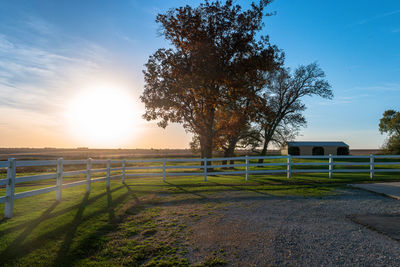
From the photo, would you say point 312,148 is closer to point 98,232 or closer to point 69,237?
point 98,232

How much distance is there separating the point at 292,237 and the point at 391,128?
203 feet

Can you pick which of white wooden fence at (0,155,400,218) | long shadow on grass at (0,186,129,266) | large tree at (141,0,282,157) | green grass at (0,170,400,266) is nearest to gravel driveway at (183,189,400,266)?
green grass at (0,170,400,266)

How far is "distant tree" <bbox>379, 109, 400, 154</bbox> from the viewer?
45.0 m

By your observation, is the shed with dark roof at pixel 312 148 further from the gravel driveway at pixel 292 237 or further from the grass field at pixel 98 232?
the grass field at pixel 98 232

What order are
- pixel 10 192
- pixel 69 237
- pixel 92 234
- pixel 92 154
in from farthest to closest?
1. pixel 92 154
2. pixel 10 192
3. pixel 92 234
4. pixel 69 237

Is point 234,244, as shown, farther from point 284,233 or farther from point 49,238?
point 49,238

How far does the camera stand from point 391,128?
5484cm

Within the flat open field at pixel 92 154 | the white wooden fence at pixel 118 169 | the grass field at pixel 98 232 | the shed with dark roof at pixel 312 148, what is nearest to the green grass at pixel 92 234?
the grass field at pixel 98 232

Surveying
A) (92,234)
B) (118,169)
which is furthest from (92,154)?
(92,234)

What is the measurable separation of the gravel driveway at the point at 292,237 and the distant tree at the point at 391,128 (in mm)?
44589

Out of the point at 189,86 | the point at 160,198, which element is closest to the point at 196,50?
the point at 189,86

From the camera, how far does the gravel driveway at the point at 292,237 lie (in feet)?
14.0

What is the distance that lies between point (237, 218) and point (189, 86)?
15.3 metres

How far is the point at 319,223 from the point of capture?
20.9 feet
